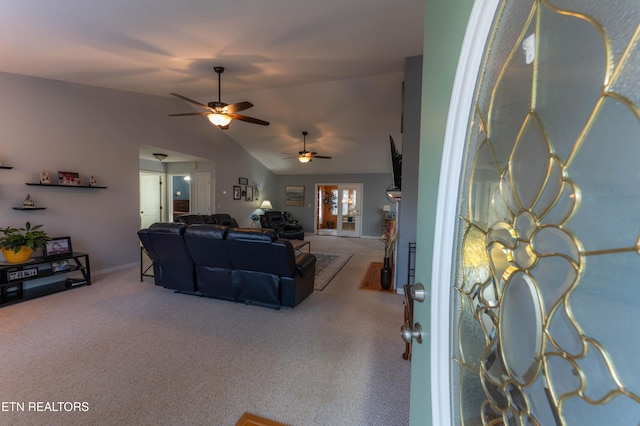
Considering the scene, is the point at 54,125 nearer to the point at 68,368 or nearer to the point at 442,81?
the point at 68,368

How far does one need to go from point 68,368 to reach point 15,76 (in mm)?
3776

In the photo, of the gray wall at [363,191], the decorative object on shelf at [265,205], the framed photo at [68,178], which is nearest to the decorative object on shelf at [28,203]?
the framed photo at [68,178]

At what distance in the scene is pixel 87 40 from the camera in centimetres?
258

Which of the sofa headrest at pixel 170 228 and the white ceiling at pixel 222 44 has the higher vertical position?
the white ceiling at pixel 222 44

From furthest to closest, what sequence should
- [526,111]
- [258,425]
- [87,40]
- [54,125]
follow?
[54,125]
[87,40]
[258,425]
[526,111]

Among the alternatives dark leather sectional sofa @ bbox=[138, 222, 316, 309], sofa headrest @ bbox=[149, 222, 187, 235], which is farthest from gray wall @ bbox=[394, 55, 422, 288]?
sofa headrest @ bbox=[149, 222, 187, 235]

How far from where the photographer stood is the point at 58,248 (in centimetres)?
371

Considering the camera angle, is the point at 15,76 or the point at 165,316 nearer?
the point at 165,316

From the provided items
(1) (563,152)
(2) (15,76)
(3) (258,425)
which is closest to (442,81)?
(1) (563,152)

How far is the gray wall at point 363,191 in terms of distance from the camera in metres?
9.09

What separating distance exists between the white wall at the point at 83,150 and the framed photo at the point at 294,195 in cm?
473

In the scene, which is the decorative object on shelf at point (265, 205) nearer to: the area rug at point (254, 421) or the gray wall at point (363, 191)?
the gray wall at point (363, 191)

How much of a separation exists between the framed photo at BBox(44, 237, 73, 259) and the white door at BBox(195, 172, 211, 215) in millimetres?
3427

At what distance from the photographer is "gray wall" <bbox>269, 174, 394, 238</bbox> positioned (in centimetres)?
909
